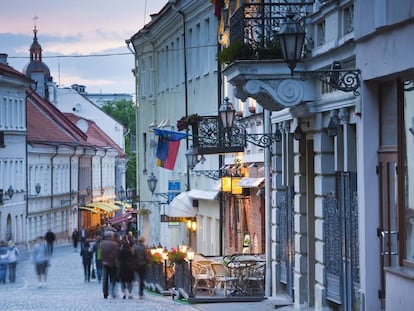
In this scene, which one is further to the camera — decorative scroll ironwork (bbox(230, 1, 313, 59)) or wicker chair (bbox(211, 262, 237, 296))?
wicker chair (bbox(211, 262, 237, 296))

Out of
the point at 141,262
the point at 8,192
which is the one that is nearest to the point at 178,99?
the point at 141,262

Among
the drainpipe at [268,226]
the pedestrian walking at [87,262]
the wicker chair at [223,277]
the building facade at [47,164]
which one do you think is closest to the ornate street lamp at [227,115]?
the drainpipe at [268,226]

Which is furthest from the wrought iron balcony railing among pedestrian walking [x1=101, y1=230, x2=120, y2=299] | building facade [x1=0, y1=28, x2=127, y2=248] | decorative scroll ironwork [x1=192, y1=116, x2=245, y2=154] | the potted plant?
building facade [x1=0, y1=28, x2=127, y2=248]

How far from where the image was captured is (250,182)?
31.0 metres

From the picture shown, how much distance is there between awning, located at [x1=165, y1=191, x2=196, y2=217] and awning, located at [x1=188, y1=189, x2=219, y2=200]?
0.27m

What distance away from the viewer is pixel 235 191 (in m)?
33.0

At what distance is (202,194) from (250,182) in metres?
10.7

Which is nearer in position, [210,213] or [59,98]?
[210,213]

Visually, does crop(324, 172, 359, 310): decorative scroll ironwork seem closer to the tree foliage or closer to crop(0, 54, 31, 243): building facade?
crop(0, 54, 31, 243): building facade

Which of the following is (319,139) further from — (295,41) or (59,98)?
(59,98)

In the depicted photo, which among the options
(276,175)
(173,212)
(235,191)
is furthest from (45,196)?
(276,175)

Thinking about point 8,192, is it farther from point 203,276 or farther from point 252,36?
point 252,36

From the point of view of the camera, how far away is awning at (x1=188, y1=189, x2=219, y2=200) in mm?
39213

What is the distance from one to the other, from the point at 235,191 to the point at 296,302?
9.59 m
